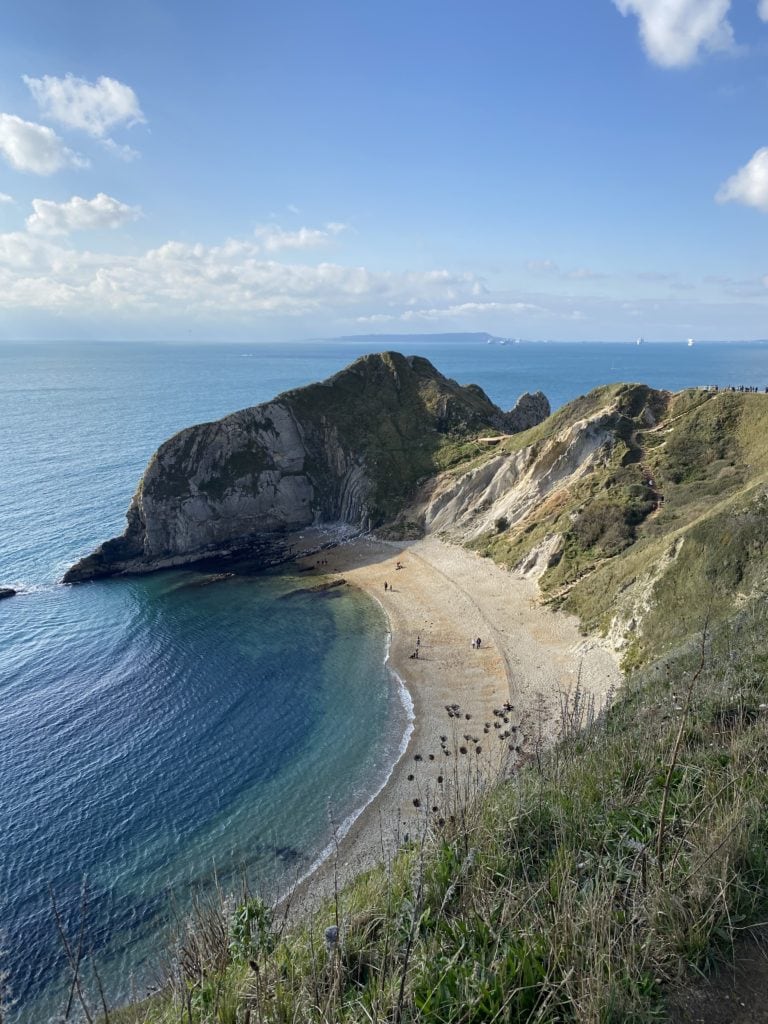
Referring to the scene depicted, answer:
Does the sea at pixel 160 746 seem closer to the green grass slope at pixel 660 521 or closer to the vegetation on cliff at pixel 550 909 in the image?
the vegetation on cliff at pixel 550 909

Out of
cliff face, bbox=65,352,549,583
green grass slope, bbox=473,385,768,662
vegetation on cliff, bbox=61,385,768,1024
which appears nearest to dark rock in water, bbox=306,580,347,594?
cliff face, bbox=65,352,549,583

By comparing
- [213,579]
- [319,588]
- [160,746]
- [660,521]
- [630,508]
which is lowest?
[160,746]

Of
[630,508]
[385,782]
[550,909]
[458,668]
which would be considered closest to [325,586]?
[458,668]

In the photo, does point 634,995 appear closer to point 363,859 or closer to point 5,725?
point 363,859

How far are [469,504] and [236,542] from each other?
1163 inches

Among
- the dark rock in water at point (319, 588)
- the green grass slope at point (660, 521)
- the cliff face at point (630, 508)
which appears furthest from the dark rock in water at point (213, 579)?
the green grass slope at point (660, 521)

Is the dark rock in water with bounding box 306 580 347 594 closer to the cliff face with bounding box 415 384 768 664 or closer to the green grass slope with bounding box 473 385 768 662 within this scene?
the cliff face with bounding box 415 384 768 664

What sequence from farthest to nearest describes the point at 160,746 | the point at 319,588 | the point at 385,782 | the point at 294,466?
1. the point at 294,466
2. the point at 319,588
3. the point at 160,746
4. the point at 385,782

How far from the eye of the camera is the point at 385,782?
3312 centimetres

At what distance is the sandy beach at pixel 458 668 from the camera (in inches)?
1179

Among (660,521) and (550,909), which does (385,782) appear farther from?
(660,521)

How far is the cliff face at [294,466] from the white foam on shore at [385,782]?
30481 millimetres

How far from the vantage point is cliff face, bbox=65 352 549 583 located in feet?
233

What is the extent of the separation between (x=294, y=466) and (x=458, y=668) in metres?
45.0
